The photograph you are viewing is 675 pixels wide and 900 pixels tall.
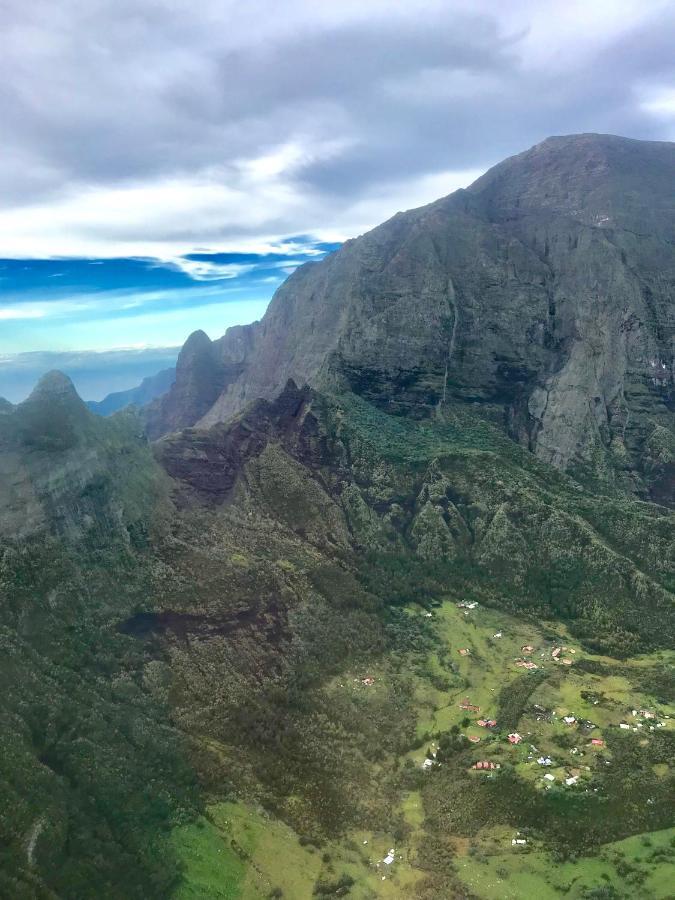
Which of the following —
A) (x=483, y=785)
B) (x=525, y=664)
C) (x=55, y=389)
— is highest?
(x=55, y=389)

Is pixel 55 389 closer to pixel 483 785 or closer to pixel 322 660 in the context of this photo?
pixel 322 660

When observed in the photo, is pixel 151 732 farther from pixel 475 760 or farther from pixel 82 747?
pixel 475 760

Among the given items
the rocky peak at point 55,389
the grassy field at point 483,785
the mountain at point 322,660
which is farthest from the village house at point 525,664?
the rocky peak at point 55,389

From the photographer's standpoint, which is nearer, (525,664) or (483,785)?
(483,785)

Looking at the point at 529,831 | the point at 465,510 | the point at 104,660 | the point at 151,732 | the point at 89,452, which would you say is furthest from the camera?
the point at 465,510

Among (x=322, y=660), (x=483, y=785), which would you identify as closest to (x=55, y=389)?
(x=322, y=660)

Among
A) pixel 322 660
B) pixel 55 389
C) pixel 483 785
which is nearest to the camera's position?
pixel 483 785

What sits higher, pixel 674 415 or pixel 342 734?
pixel 674 415

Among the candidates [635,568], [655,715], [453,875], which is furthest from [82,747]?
[635,568]

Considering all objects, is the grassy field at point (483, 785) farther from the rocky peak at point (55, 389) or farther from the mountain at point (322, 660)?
the rocky peak at point (55, 389)
